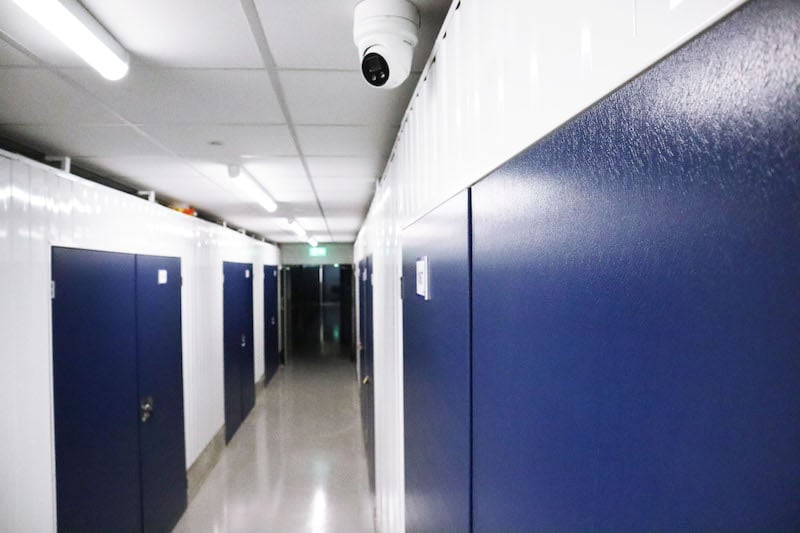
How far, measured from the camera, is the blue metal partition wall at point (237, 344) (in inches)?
199

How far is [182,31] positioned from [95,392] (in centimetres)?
210

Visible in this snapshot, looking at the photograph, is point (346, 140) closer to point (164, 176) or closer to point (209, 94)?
point (209, 94)

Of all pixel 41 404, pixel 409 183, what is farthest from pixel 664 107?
pixel 41 404

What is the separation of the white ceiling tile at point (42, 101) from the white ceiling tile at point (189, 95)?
84mm

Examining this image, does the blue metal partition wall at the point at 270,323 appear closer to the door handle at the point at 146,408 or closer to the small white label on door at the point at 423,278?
the door handle at the point at 146,408

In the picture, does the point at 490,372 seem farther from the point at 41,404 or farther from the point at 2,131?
the point at 2,131

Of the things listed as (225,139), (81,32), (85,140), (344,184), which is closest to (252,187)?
(344,184)

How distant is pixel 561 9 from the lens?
1.90 ft

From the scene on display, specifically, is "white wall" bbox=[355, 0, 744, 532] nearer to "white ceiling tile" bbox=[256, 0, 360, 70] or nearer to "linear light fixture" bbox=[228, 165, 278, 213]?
"white ceiling tile" bbox=[256, 0, 360, 70]

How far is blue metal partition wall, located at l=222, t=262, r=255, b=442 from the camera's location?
507 centimetres

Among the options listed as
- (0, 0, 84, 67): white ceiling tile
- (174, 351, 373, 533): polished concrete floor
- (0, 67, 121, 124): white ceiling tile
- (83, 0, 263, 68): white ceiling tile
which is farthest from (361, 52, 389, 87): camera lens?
(174, 351, 373, 533): polished concrete floor

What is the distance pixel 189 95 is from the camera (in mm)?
1790

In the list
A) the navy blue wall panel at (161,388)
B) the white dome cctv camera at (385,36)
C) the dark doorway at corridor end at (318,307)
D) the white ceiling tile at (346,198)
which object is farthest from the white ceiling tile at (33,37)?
the dark doorway at corridor end at (318,307)

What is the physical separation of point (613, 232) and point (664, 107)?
5.3 inches
